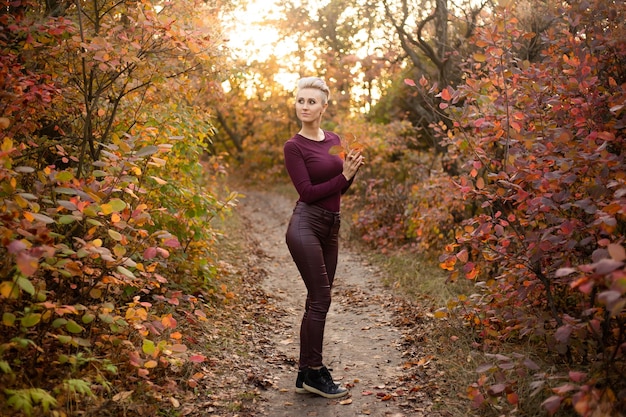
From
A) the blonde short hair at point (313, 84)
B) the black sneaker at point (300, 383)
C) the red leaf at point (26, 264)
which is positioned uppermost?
the blonde short hair at point (313, 84)

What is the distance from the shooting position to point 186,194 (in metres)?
5.73

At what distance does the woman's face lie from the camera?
409cm

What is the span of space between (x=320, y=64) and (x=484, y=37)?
16.6 meters

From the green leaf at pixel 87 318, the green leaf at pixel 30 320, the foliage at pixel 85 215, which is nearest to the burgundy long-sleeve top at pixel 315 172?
the foliage at pixel 85 215

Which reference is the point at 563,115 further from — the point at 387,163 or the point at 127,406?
the point at 387,163

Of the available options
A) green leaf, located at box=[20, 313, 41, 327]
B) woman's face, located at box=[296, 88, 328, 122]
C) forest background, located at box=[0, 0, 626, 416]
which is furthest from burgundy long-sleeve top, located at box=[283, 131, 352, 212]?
green leaf, located at box=[20, 313, 41, 327]

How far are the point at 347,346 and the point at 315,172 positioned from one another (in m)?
2.23

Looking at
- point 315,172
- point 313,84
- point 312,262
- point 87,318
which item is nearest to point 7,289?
point 87,318

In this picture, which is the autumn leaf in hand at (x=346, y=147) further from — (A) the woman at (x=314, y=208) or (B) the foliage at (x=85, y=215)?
(B) the foliage at (x=85, y=215)

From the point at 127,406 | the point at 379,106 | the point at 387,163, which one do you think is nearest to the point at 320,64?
the point at 379,106

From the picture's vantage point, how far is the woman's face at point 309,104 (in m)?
4.09

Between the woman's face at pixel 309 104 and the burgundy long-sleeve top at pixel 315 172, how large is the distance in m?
0.16

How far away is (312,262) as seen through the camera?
4.02 m

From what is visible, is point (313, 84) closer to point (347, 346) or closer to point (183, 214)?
point (183, 214)
